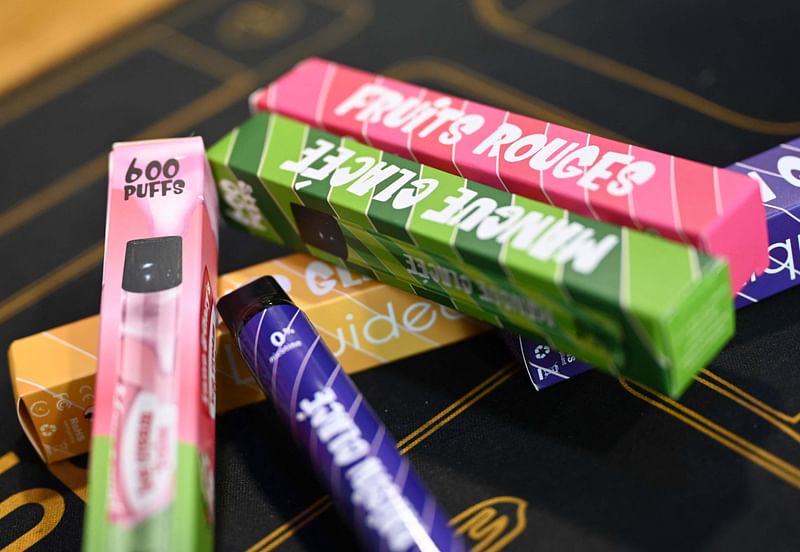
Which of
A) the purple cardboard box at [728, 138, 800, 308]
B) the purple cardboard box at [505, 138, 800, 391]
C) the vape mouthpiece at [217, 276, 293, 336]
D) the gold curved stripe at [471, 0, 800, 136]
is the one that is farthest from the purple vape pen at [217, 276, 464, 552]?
the gold curved stripe at [471, 0, 800, 136]

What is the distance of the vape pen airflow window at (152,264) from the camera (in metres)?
0.63

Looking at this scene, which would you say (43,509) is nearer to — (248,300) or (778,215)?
(248,300)

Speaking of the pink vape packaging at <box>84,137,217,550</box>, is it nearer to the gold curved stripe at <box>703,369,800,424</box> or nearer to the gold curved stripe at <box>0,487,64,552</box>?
the gold curved stripe at <box>0,487,64,552</box>

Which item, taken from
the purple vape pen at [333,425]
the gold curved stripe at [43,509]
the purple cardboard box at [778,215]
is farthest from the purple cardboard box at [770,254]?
the gold curved stripe at [43,509]

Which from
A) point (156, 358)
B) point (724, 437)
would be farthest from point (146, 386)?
point (724, 437)

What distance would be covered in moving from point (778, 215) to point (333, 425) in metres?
0.34

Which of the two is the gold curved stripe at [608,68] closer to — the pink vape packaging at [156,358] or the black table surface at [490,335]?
the black table surface at [490,335]

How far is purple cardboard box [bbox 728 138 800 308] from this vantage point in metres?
0.66

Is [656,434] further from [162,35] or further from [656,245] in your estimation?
[162,35]

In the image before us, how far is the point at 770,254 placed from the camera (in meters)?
0.67

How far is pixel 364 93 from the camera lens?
2.54 ft

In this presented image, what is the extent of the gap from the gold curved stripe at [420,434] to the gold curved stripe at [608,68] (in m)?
0.33

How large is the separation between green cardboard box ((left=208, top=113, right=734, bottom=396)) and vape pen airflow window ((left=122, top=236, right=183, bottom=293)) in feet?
0.31

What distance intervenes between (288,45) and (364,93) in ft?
0.93
